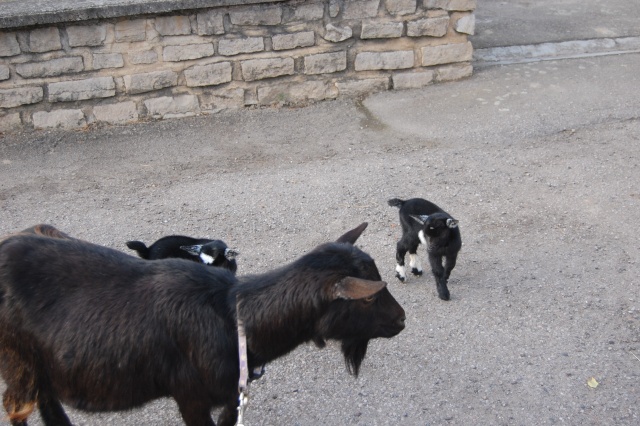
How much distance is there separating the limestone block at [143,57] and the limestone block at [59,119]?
2.93ft

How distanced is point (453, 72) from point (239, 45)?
2.83m

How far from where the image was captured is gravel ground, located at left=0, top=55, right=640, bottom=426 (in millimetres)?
A: 4988

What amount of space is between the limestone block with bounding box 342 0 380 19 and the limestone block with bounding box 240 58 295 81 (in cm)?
91

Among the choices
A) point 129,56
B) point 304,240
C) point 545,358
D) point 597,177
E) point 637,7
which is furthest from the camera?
point 637,7

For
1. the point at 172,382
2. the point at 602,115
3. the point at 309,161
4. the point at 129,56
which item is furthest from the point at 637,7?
the point at 172,382

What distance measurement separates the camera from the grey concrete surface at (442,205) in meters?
4.99

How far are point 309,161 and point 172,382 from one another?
462cm

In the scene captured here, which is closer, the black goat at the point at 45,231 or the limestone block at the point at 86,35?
the black goat at the point at 45,231

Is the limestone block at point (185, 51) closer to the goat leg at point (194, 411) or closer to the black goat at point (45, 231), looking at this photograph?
the black goat at point (45, 231)

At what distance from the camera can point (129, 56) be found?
880cm

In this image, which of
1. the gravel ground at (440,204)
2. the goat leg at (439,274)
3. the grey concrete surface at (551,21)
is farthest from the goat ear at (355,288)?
the grey concrete surface at (551,21)

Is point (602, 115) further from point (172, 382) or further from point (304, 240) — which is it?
point (172, 382)

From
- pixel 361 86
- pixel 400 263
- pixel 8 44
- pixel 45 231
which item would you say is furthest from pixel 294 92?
pixel 45 231

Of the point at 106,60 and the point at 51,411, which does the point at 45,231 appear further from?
the point at 106,60
